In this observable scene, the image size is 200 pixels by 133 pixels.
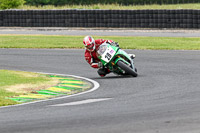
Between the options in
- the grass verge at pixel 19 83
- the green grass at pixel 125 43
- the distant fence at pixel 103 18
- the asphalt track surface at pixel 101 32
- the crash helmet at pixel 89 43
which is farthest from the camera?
the distant fence at pixel 103 18

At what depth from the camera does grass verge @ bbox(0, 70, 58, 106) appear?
12.6 m

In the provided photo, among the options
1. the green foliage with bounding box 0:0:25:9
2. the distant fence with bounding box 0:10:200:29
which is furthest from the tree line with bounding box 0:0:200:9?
the distant fence with bounding box 0:10:200:29

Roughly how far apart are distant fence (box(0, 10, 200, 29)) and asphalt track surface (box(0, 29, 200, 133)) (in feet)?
50.8

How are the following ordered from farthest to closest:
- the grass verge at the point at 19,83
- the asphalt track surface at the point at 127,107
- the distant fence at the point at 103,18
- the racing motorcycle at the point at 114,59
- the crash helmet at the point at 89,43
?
the distant fence at the point at 103,18
the racing motorcycle at the point at 114,59
the crash helmet at the point at 89,43
the grass verge at the point at 19,83
the asphalt track surface at the point at 127,107

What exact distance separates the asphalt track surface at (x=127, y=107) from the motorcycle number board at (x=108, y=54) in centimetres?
62

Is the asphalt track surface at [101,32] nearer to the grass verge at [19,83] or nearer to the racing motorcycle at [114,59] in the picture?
the grass verge at [19,83]

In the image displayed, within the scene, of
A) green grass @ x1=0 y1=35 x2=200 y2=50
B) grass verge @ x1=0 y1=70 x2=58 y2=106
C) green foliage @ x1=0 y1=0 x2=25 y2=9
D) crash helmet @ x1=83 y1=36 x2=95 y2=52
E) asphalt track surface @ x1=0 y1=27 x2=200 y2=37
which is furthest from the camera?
green foliage @ x1=0 y1=0 x2=25 y2=9

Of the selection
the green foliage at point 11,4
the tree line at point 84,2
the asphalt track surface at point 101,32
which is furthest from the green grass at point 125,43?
the tree line at point 84,2

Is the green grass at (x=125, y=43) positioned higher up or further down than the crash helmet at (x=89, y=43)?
further down

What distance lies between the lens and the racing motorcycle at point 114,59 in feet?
49.0

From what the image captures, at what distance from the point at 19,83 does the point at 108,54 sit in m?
2.71

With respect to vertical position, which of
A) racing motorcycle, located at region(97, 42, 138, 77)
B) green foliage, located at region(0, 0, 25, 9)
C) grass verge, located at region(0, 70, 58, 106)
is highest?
racing motorcycle, located at region(97, 42, 138, 77)

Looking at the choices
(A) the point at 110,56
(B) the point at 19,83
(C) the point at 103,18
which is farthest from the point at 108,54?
(C) the point at 103,18

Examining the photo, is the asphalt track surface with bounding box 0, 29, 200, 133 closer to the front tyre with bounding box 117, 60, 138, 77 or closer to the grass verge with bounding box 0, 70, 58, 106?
the front tyre with bounding box 117, 60, 138, 77
